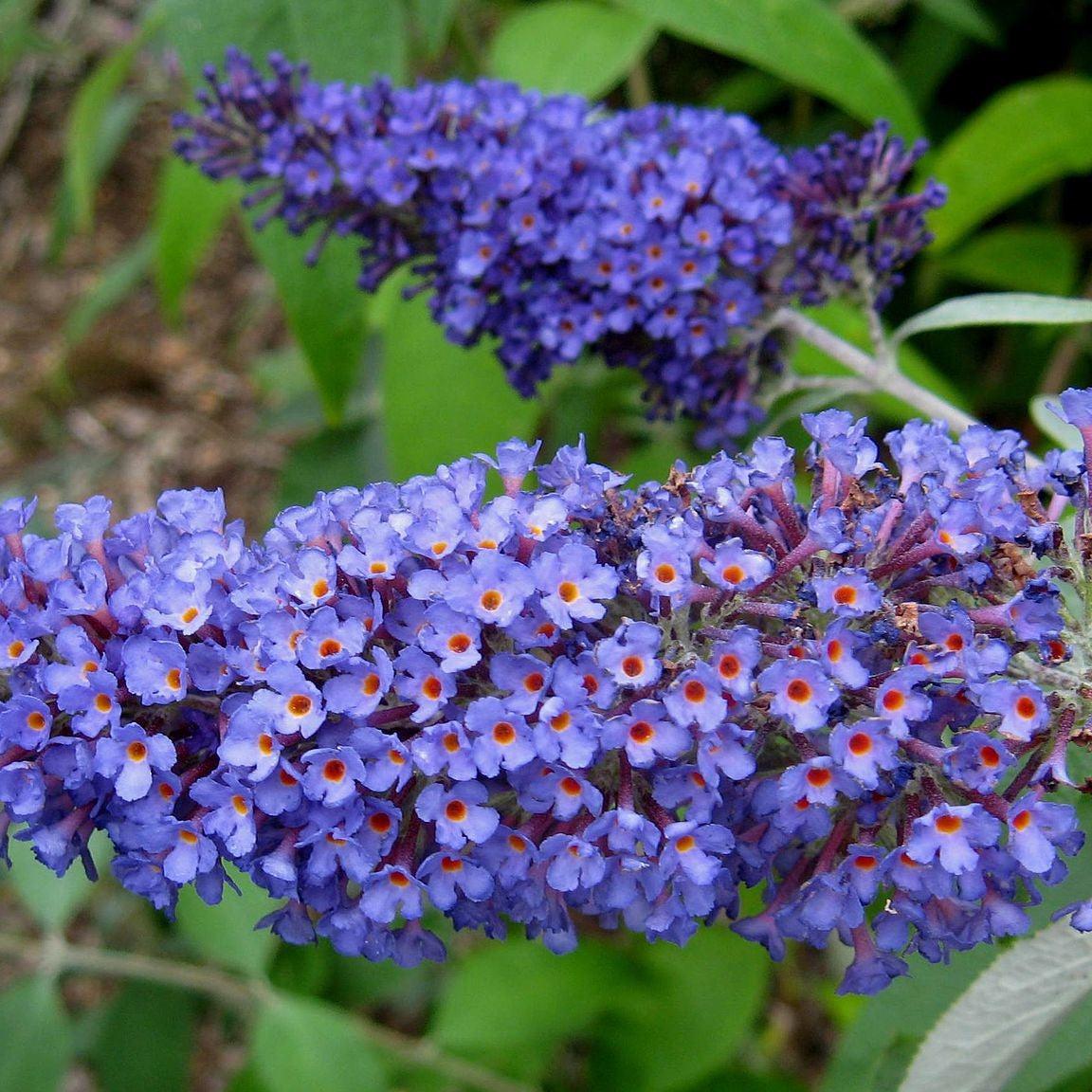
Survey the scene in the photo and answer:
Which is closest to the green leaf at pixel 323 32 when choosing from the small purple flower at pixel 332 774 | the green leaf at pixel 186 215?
the green leaf at pixel 186 215

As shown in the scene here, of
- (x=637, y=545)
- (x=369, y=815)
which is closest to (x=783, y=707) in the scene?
(x=637, y=545)

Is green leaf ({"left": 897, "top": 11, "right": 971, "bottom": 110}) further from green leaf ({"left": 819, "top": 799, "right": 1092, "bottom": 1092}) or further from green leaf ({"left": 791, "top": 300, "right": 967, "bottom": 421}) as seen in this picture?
green leaf ({"left": 819, "top": 799, "right": 1092, "bottom": 1092})

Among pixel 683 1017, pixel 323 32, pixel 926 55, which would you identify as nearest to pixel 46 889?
pixel 683 1017

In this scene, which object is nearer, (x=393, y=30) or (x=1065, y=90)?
(x=393, y=30)

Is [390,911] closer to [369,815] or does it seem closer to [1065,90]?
[369,815]

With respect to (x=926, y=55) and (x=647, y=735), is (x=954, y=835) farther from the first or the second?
(x=926, y=55)
